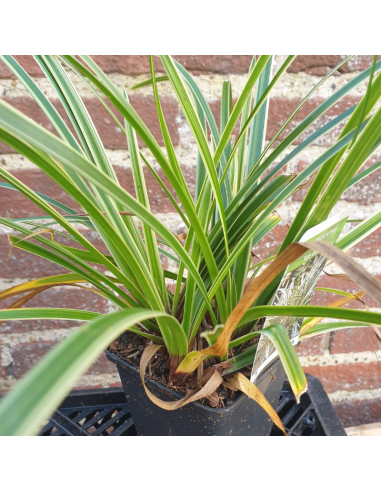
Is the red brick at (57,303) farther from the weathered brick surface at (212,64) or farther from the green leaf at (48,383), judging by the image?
the green leaf at (48,383)

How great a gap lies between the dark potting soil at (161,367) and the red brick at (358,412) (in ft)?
1.69

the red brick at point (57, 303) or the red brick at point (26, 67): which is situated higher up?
the red brick at point (26, 67)

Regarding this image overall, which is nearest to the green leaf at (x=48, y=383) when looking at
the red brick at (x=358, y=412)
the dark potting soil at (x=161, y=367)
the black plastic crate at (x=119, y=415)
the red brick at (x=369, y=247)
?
the dark potting soil at (x=161, y=367)

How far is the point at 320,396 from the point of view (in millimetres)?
405

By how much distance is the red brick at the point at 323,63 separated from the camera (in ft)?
1.48

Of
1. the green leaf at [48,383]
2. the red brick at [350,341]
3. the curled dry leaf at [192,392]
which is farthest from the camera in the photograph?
the red brick at [350,341]

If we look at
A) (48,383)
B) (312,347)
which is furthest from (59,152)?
(312,347)

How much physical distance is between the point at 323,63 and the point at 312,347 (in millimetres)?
445

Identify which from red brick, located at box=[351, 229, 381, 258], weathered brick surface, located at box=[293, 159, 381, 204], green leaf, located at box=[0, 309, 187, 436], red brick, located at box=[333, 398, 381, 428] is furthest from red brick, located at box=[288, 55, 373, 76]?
red brick, located at box=[333, 398, 381, 428]

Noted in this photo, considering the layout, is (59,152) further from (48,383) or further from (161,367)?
(161,367)

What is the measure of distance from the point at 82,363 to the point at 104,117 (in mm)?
421

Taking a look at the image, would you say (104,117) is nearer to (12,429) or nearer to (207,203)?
(207,203)

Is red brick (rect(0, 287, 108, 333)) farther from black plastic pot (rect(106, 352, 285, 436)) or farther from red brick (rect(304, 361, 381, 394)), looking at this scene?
red brick (rect(304, 361, 381, 394))

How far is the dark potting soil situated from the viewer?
0.25 metres
